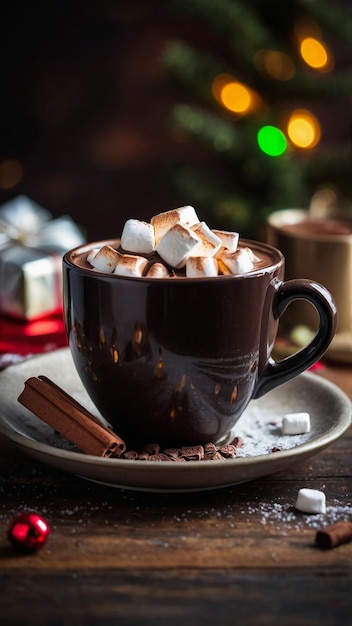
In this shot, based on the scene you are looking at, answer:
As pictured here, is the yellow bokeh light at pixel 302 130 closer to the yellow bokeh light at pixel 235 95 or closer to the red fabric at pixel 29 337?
the yellow bokeh light at pixel 235 95

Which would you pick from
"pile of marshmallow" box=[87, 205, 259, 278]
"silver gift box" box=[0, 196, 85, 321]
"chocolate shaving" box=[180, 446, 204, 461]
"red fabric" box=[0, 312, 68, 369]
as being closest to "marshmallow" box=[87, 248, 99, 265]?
"pile of marshmallow" box=[87, 205, 259, 278]

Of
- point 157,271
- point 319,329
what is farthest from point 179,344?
point 319,329

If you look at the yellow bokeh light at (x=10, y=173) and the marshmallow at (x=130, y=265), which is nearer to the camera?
the marshmallow at (x=130, y=265)

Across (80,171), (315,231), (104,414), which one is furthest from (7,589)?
(80,171)

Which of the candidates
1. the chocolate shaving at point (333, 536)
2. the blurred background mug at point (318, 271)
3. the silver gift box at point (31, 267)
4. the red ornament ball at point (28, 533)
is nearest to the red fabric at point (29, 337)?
the silver gift box at point (31, 267)

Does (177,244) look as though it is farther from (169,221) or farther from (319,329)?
(319,329)

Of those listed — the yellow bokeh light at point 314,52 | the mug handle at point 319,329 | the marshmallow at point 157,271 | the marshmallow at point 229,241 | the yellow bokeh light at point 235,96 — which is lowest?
the mug handle at point 319,329
